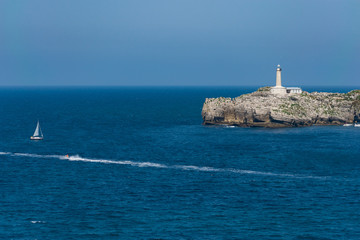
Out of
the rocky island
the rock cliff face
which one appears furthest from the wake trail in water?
the rocky island

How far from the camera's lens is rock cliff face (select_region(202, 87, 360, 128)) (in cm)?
16138

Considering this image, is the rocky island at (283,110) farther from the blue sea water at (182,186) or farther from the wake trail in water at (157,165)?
the wake trail in water at (157,165)

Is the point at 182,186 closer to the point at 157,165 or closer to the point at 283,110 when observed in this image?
the point at 157,165

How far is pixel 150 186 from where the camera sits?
84625mm

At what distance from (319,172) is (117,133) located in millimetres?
76812

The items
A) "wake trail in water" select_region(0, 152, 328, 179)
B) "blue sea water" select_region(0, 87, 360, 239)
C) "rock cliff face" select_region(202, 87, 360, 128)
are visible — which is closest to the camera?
"blue sea water" select_region(0, 87, 360, 239)

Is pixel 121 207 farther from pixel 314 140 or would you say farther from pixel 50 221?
pixel 314 140

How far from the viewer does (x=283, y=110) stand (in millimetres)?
162375

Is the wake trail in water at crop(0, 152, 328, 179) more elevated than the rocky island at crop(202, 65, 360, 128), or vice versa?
the rocky island at crop(202, 65, 360, 128)

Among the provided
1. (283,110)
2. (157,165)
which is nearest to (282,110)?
(283,110)

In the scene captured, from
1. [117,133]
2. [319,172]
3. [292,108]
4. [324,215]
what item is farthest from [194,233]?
[292,108]

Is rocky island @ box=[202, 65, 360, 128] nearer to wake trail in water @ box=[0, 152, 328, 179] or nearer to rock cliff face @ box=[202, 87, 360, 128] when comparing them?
rock cliff face @ box=[202, 87, 360, 128]

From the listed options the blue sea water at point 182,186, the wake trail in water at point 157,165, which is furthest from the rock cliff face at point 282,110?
the wake trail in water at point 157,165

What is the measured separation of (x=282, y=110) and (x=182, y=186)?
86.1 meters
